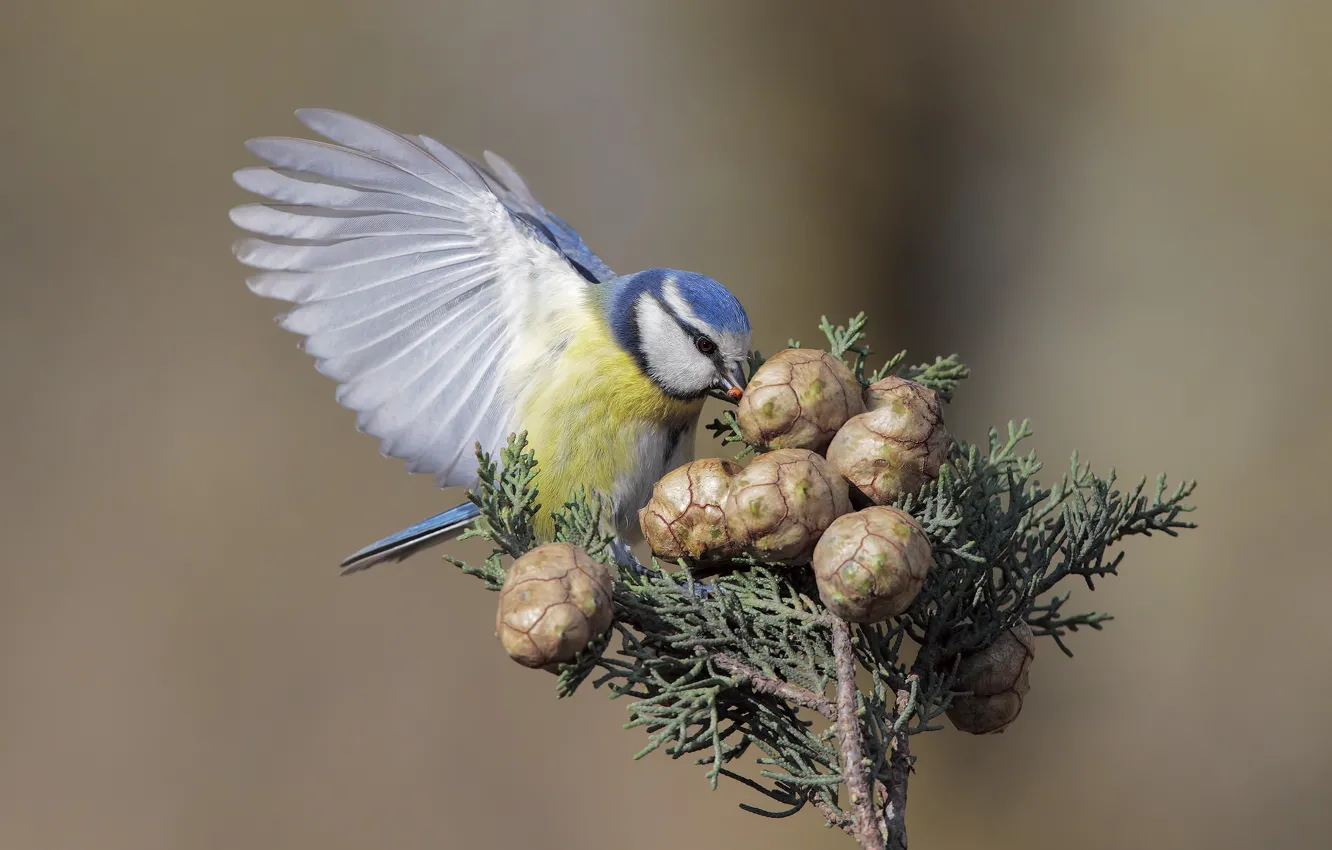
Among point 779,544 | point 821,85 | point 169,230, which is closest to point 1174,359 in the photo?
point 821,85

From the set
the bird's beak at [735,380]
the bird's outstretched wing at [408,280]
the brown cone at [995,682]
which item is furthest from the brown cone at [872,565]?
the bird's outstretched wing at [408,280]

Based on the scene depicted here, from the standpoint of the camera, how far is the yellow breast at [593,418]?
1.25m

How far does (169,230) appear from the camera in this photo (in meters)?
2.52

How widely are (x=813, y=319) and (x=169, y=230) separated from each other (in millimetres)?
1668

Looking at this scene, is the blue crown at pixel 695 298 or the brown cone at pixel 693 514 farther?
the blue crown at pixel 695 298

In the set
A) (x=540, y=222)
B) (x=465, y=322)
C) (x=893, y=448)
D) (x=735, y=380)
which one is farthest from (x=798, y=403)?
(x=540, y=222)

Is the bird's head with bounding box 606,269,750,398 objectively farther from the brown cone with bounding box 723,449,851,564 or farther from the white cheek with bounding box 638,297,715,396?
the brown cone with bounding box 723,449,851,564

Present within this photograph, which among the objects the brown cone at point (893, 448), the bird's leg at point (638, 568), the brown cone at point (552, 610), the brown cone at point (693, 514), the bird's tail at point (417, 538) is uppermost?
the brown cone at point (893, 448)

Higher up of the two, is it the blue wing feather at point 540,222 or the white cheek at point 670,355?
the blue wing feather at point 540,222

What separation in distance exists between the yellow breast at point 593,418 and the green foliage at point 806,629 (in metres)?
0.36

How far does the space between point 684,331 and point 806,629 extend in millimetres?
539

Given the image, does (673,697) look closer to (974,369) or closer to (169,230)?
(974,369)

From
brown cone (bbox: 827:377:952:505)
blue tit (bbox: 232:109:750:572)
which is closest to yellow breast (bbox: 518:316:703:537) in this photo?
blue tit (bbox: 232:109:750:572)

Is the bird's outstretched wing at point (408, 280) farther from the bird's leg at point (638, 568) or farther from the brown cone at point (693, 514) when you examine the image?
the brown cone at point (693, 514)
